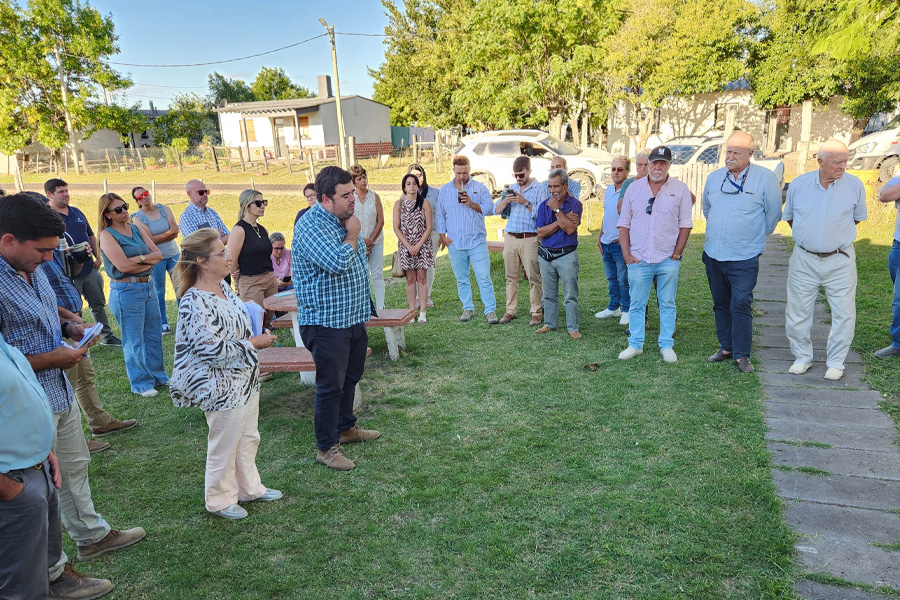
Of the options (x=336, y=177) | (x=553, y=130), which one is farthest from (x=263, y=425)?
(x=553, y=130)

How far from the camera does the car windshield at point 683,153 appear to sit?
1665 centimetres

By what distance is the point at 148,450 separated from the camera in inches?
187

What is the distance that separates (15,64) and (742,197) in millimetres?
44282

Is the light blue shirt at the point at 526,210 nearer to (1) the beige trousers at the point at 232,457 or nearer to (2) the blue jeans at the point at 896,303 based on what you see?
(2) the blue jeans at the point at 896,303

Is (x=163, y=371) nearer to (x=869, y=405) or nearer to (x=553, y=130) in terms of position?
(x=869, y=405)

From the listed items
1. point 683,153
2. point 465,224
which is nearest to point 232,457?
point 465,224

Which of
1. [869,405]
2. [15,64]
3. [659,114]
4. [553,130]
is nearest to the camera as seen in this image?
[869,405]

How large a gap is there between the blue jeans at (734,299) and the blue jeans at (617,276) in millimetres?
1299

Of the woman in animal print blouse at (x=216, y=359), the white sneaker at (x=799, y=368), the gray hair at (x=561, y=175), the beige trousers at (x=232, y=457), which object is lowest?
the white sneaker at (x=799, y=368)

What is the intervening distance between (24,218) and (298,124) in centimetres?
4032

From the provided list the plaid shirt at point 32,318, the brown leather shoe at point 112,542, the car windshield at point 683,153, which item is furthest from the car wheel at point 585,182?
the plaid shirt at point 32,318

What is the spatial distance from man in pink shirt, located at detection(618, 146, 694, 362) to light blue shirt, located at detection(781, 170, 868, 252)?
3.05 feet

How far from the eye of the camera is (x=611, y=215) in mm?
6996

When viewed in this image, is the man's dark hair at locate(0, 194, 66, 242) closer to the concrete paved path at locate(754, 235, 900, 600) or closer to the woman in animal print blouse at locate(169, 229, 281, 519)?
the woman in animal print blouse at locate(169, 229, 281, 519)
